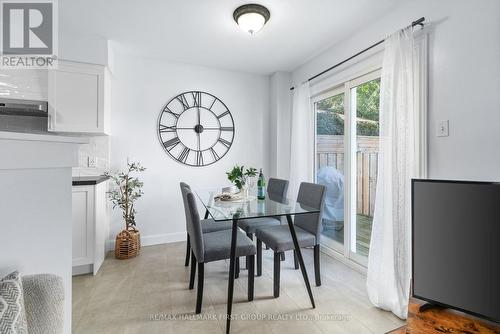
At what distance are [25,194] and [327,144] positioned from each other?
3089mm

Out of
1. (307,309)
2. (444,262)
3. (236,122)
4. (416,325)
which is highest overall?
(236,122)

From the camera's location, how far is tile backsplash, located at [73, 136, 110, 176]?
3.02 m

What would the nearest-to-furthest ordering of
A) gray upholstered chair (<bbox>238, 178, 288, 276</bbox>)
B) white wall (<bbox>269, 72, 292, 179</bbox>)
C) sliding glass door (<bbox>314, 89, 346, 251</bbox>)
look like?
gray upholstered chair (<bbox>238, 178, 288, 276</bbox>) < sliding glass door (<bbox>314, 89, 346, 251</bbox>) < white wall (<bbox>269, 72, 292, 179</bbox>)


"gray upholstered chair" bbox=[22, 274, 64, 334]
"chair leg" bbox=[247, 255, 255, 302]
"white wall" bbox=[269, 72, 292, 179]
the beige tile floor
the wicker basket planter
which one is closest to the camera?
"gray upholstered chair" bbox=[22, 274, 64, 334]

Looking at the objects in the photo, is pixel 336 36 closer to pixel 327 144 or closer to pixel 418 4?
pixel 418 4

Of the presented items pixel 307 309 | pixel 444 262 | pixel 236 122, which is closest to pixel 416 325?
pixel 444 262

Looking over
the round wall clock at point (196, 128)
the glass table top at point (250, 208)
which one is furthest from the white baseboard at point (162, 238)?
the glass table top at point (250, 208)

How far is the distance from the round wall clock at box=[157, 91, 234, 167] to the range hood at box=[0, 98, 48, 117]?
1.25 metres

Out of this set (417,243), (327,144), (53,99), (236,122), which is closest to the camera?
(417,243)

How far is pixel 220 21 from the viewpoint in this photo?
8.20ft

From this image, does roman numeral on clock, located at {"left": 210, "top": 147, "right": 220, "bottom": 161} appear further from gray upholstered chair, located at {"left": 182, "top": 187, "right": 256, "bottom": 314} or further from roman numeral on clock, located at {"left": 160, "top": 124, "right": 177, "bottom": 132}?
gray upholstered chair, located at {"left": 182, "top": 187, "right": 256, "bottom": 314}

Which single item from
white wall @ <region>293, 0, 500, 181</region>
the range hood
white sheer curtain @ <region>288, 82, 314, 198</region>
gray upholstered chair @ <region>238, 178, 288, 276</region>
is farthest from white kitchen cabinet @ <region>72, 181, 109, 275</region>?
white wall @ <region>293, 0, 500, 181</region>

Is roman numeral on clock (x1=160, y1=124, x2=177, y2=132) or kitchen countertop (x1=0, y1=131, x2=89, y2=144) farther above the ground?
roman numeral on clock (x1=160, y1=124, x2=177, y2=132)

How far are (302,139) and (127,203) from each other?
2.38 metres
